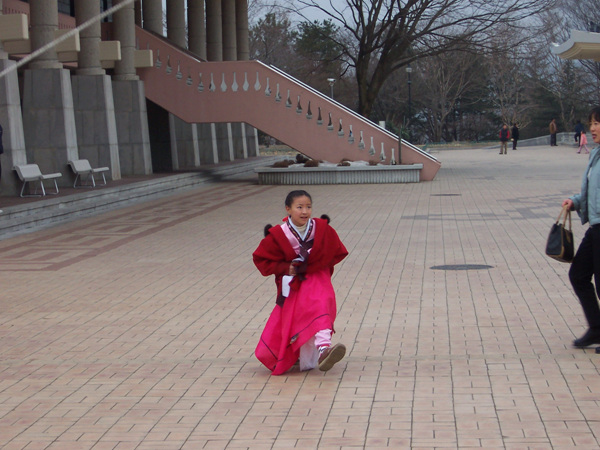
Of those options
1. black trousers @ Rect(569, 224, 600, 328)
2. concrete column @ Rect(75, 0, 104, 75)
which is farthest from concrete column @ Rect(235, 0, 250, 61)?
black trousers @ Rect(569, 224, 600, 328)

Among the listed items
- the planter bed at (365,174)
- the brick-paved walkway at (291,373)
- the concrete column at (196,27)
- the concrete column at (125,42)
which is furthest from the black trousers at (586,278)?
the concrete column at (196,27)

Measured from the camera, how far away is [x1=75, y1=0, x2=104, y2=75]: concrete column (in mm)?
25266

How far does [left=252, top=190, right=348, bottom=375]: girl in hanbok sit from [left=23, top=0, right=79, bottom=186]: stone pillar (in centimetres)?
1708

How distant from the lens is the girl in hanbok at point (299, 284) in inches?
259

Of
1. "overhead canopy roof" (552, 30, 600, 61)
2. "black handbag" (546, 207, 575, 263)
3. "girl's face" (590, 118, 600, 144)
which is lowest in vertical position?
"black handbag" (546, 207, 575, 263)

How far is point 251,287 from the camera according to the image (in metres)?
10.4

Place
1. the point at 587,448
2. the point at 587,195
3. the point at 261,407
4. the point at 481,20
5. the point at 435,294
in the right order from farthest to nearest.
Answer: the point at 481,20 → the point at 435,294 → the point at 587,195 → the point at 261,407 → the point at 587,448

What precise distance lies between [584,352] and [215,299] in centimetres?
396

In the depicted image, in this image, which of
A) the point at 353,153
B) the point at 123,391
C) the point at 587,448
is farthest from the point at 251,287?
the point at 353,153

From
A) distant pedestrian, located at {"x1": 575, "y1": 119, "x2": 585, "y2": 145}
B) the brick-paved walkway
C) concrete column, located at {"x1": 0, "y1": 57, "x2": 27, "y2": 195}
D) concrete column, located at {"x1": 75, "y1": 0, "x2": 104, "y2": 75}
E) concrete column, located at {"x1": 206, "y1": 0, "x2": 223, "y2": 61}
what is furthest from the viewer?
distant pedestrian, located at {"x1": 575, "y1": 119, "x2": 585, "y2": 145}

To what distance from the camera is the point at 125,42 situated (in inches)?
1112

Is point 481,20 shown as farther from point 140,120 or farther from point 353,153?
point 140,120

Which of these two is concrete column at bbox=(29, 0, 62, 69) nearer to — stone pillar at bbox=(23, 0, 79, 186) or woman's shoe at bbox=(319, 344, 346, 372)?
stone pillar at bbox=(23, 0, 79, 186)

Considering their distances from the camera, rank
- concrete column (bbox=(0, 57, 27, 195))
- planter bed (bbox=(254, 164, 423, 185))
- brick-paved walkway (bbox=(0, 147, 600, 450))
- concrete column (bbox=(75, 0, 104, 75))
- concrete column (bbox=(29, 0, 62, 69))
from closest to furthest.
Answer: brick-paved walkway (bbox=(0, 147, 600, 450))
concrete column (bbox=(0, 57, 27, 195))
concrete column (bbox=(29, 0, 62, 69))
concrete column (bbox=(75, 0, 104, 75))
planter bed (bbox=(254, 164, 423, 185))
